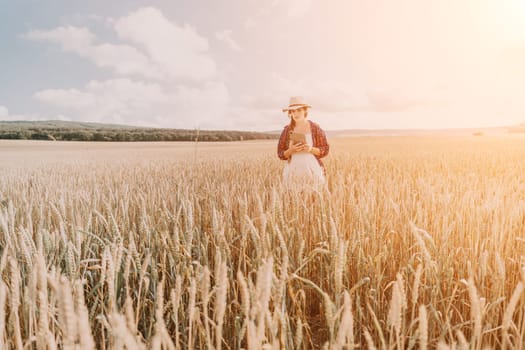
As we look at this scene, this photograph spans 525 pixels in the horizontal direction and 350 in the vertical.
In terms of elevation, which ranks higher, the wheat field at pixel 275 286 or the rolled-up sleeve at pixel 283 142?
the rolled-up sleeve at pixel 283 142

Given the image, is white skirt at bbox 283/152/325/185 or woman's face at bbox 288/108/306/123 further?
woman's face at bbox 288/108/306/123

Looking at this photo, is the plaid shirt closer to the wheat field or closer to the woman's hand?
the woman's hand

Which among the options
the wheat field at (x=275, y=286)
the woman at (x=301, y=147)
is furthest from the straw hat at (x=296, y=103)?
the wheat field at (x=275, y=286)

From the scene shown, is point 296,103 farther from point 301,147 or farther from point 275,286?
point 275,286

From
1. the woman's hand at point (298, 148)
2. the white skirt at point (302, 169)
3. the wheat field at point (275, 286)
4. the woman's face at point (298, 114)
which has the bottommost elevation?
the wheat field at point (275, 286)

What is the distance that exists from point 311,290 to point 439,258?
24.3 inches

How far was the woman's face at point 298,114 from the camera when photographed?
13.9ft

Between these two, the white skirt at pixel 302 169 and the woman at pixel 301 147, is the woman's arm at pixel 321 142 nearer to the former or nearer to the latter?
the woman at pixel 301 147

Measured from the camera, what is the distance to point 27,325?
1386mm

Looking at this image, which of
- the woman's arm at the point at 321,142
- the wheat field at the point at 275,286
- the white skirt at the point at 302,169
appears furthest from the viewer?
the woman's arm at the point at 321,142

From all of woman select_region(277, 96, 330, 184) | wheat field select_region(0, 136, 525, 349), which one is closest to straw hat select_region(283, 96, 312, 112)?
woman select_region(277, 96, 330, 184)

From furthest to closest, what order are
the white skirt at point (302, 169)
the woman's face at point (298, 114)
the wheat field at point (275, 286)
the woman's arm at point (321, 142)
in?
the woman's arm at point (321, 142) < the woman's face at point (298, 114) < the white skirt at point (302, 169) < the wheat field at point (275, 286)

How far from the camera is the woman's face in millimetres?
4239

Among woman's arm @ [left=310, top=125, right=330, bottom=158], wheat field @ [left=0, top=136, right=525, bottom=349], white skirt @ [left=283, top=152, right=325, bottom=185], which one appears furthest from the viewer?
woman's arm @ [left=310, top=125, right=330, bottom=158]
